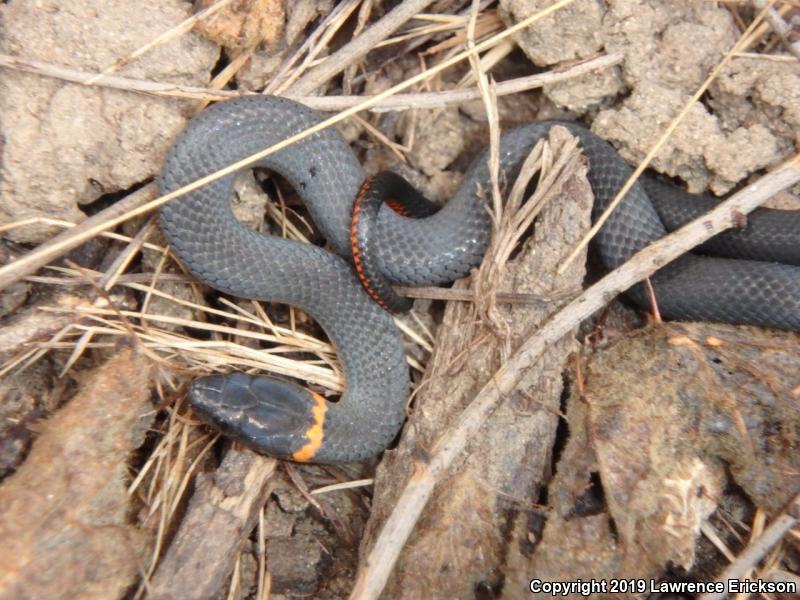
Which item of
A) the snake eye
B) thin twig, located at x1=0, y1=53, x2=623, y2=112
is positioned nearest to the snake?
the snake eye

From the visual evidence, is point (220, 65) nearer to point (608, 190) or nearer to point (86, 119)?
→ point (86, 119)

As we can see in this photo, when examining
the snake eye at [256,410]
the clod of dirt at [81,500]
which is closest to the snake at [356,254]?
the snake eye at [256,410]

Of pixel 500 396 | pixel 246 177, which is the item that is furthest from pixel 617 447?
pixel 246 177

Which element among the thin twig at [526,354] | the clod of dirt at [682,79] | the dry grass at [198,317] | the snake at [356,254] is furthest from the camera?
the clod of dirt at [682,79]

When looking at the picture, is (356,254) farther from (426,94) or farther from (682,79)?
(682,79)

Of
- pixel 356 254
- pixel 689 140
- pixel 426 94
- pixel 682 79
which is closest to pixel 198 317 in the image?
pixel 356 254

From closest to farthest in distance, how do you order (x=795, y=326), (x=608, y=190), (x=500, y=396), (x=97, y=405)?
(x=97, y=405) < (x=500, y=396) < (x=795, y=326) < (x=608, y=190)

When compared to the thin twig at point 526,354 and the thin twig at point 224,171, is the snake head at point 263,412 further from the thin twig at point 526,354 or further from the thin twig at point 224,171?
the thin twig at point 224,171
